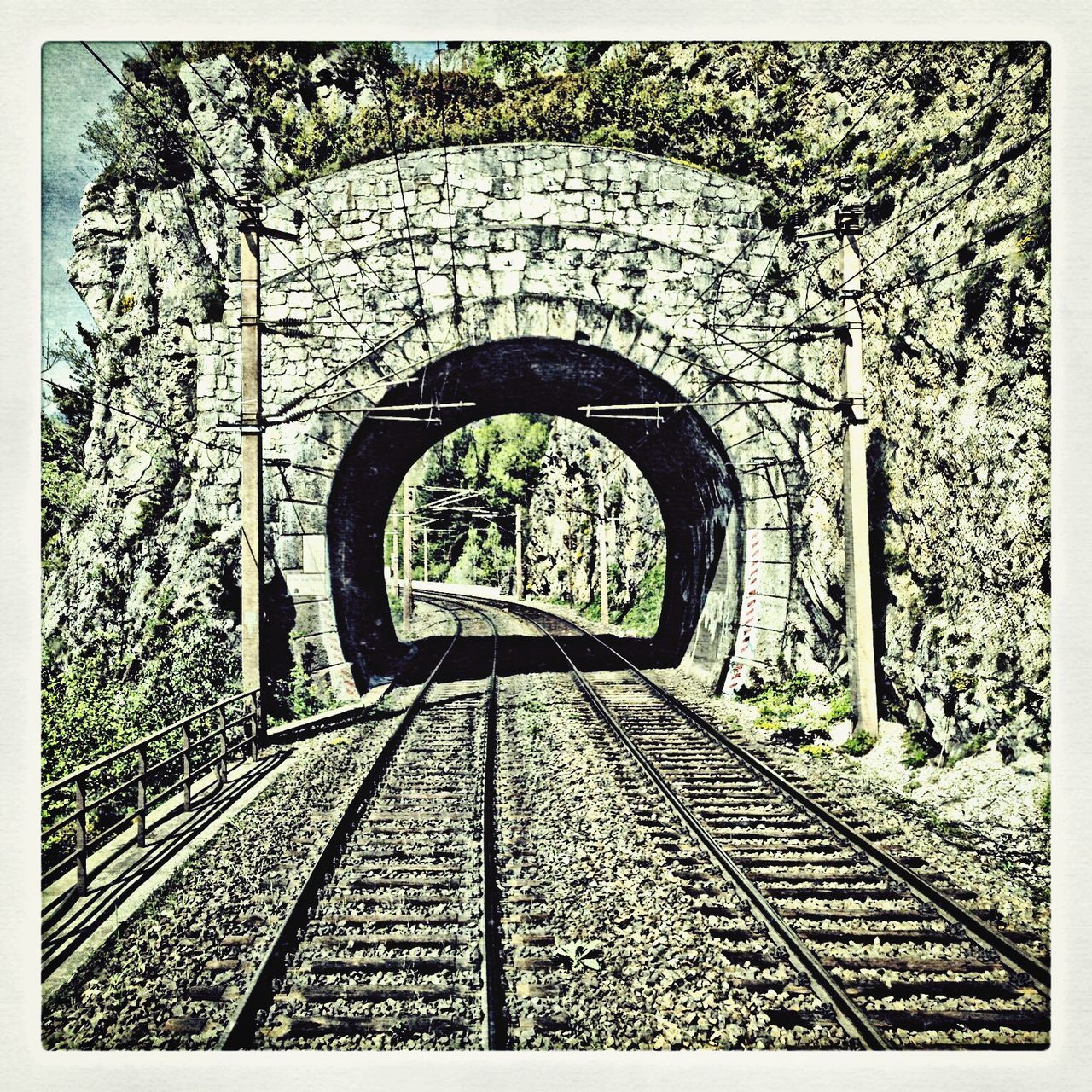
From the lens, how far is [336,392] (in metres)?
10.2

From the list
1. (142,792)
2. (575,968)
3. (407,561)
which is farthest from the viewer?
(407,561)

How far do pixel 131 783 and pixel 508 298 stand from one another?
7.27 metres

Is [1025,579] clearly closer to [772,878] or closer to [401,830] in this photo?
[772,878]

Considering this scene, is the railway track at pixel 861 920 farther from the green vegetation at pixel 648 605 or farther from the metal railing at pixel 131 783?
the green vegetation at pixel 648 605

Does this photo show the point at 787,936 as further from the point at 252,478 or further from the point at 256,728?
the point at 252,478

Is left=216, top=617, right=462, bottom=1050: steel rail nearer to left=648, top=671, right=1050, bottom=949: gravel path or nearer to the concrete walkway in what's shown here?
the concrete walkway

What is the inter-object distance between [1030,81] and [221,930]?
23.8 ft

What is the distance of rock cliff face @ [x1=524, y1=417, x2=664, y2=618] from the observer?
2609 centimetres

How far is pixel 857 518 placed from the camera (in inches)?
321

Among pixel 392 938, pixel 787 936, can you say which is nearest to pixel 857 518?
pixel 787 936

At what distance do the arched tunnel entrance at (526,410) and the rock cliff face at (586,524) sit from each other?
924cm

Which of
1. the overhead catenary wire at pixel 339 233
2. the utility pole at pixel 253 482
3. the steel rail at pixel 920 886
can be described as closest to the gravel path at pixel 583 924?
the steel rail at pixel 920 886

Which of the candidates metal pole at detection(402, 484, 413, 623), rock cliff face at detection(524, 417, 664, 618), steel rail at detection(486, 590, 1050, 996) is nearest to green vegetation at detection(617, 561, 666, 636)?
rock cliff face at detection(524, 417, 664, 618)

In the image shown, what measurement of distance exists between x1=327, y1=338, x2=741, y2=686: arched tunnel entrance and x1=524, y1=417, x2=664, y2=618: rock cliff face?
9.24 metres
